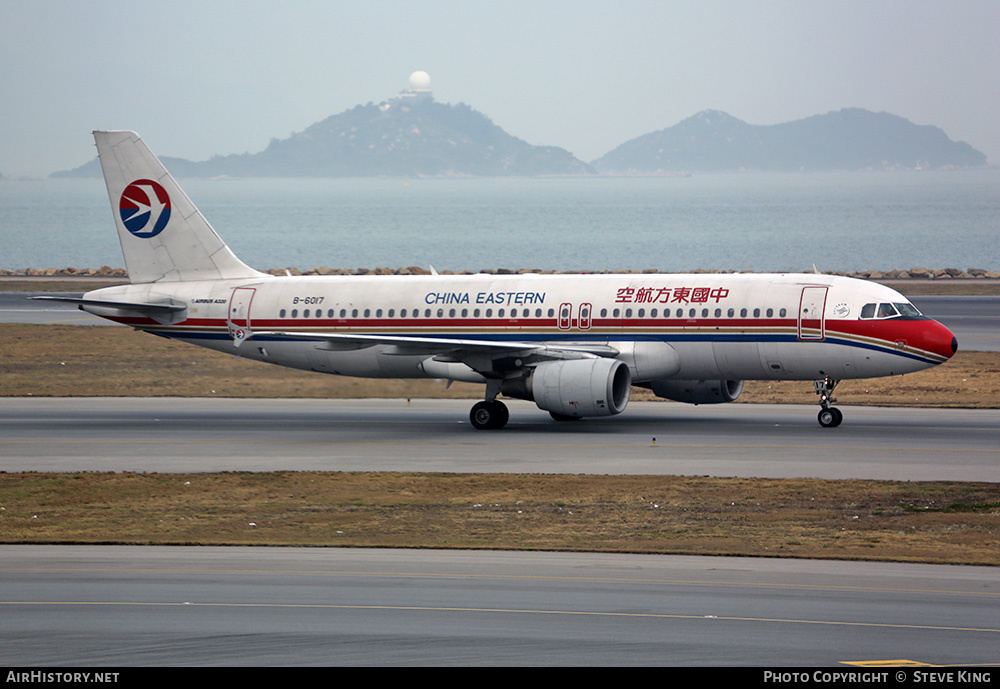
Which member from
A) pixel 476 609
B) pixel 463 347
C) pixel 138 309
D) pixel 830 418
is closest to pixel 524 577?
pixel 476 609

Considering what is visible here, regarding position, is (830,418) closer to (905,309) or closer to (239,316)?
(905,309)

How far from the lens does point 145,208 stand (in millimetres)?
43469

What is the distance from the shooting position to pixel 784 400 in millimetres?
45375

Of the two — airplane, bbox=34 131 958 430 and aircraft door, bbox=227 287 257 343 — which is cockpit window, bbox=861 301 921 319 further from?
aircraft door, bbox=227 287 257 343

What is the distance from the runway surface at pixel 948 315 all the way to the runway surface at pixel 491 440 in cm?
1954

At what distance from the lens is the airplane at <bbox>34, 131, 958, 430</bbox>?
36375 millimetres

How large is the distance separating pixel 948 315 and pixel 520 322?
128 ft

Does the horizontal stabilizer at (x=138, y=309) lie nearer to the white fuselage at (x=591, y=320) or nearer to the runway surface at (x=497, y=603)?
the white fuselage at (x=591, y=320)

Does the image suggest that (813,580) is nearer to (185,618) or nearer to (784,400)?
(185,618)

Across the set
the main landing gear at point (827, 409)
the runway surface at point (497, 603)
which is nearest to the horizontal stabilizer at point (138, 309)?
the runway surface at point (497, 603)

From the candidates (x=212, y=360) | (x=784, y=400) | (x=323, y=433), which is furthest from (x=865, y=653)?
(x=212, y=360)

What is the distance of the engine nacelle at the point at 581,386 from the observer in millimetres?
35625

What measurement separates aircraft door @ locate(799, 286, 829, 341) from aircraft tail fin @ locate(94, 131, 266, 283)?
63.3 feet

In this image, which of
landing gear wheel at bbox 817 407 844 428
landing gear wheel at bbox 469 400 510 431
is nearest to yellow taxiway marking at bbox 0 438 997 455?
landing gear wheel at bbox 469 400 510 431
